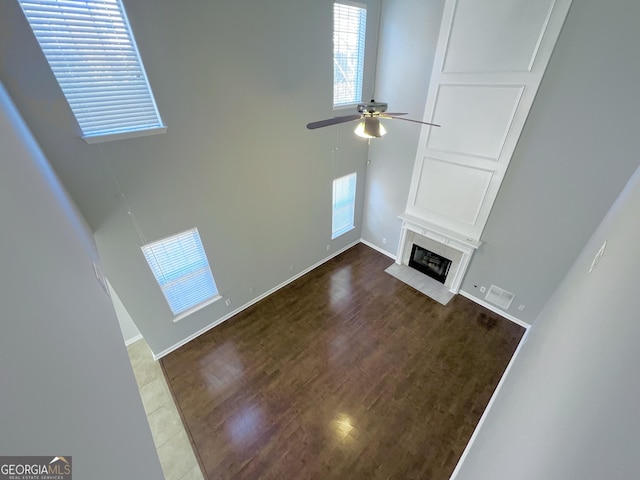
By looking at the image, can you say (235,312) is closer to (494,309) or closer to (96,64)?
(96,64)

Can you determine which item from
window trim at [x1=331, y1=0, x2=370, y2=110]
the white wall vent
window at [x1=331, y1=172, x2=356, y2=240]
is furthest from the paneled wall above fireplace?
window at [x1=331, y1=172, x2=356, y2=240]

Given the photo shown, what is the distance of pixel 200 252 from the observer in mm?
4348

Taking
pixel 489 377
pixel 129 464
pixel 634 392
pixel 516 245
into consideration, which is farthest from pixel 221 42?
pixel 489 377

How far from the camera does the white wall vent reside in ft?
16.6

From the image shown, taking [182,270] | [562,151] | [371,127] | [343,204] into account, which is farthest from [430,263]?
[182,270]

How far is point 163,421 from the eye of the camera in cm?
384

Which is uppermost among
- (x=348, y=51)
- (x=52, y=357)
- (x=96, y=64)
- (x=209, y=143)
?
(x=348, y=51)

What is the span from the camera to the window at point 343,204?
6.14 m

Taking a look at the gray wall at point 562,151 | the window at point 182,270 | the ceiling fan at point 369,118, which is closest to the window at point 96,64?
the window at point 182,270

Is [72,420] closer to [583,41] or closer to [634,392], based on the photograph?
[634,392]

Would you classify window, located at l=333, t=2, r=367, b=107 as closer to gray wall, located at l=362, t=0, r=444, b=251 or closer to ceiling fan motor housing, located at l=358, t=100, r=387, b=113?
gray wall, located at l=362, t=0, r=444, b=251

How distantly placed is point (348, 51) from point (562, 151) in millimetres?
3868

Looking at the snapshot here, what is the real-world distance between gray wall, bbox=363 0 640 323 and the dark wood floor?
1.37 metres

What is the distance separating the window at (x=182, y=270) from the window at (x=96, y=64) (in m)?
1.62
